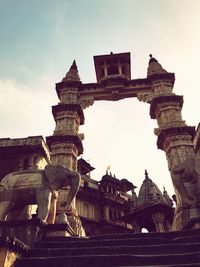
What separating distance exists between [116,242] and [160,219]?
13.1 meters

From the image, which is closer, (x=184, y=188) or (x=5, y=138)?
(x=184, y=188)

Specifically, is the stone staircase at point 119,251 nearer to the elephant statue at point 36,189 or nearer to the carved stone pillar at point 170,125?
the elephant statue at point 36,189

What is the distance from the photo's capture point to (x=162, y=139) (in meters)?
14.7

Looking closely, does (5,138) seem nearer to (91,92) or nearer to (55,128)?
(55,128)

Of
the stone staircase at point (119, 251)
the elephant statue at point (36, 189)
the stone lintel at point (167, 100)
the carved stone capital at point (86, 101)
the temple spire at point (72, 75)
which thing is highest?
the temple spire at point (72, 75)

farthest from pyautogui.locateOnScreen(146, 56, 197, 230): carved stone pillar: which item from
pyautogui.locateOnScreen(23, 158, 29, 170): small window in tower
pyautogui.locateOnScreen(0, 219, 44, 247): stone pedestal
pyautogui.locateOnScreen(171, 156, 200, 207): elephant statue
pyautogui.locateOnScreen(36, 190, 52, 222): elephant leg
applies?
pyautogui.locateOnScreen(0, 219, 44, 247): stone pedestal

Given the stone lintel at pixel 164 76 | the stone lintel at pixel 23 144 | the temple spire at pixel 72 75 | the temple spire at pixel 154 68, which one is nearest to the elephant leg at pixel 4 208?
the stone lintel at pixel 23 144

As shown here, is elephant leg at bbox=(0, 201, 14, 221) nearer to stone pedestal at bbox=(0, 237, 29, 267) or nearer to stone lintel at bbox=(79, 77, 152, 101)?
stone pedestal at bbox=(0, 237, 29, 267)

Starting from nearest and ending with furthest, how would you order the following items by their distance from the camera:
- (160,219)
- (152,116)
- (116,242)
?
(116,242)
(152,116)
(160,219)

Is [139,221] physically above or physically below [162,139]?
below

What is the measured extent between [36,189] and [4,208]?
0.93 meters

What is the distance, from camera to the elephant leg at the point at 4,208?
701cm

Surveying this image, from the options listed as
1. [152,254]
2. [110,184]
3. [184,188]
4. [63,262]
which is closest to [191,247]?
[152,254]

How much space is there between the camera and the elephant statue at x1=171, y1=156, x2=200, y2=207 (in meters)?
8.64
